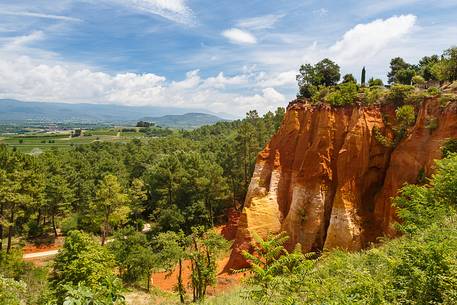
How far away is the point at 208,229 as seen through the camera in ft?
147

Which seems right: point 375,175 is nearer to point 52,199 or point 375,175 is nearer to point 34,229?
point 52,199

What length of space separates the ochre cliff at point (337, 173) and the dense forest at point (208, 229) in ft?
4.09

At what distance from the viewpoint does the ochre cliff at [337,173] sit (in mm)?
24078

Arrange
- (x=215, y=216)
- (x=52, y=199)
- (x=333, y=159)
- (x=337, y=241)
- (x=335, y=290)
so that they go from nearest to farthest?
1. (x=335, y=290)
2. (x=337, y=241)
3. (x=333, y=159)
4. (x=52, y=199)
5. (x=215, y=216)

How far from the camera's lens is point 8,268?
30.1 meters

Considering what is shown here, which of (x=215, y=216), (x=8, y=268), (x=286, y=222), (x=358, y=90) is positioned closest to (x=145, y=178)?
(x=215, y=216)

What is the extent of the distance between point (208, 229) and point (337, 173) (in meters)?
21.9

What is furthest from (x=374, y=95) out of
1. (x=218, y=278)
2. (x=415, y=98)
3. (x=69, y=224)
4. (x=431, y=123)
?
(x=69, y=224)

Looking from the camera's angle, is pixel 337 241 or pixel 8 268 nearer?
pixel 337 241

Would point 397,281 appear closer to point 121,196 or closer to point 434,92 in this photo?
point 434,92

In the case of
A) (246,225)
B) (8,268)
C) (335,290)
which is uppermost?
(335,290)

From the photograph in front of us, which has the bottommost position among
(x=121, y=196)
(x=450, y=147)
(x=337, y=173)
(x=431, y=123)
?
(x=121, y=196)

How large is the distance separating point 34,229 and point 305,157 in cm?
4239

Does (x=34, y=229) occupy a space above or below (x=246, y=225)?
below
